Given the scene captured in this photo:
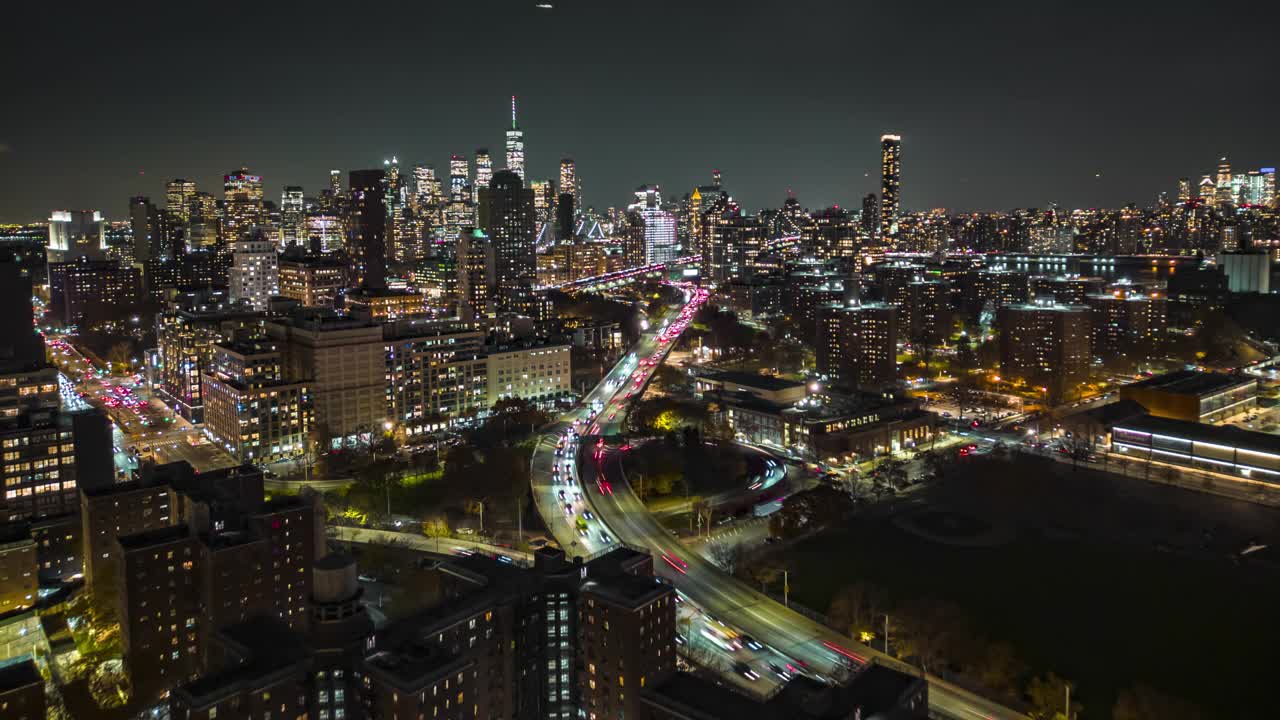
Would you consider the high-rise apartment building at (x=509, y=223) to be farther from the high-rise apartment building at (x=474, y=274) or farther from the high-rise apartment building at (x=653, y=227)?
the high-rise apartment building at (x=653, y=227)

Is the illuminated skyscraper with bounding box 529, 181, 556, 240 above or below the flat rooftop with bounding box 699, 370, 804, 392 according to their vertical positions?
above

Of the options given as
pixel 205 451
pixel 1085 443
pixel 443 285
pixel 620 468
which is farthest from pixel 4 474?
pixel 443 285

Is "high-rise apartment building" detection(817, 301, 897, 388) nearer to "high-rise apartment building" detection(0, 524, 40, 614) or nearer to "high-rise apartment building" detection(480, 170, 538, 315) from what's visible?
"high-rise apartment building" detection(480, 170, 538, 315)

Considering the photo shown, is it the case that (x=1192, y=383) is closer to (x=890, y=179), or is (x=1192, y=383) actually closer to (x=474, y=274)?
(x=474, y=274)

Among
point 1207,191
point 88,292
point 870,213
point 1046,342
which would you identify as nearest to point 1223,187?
point 1207,191

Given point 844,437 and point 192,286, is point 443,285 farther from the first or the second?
point 844,437

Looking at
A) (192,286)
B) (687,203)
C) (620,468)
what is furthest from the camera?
(687,203)

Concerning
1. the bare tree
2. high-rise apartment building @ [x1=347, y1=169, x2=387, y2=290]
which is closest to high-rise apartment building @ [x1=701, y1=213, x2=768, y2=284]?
high-rise apartment building @ [x1=347, y1=169, x2=387, y2=290]
